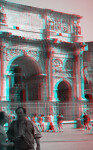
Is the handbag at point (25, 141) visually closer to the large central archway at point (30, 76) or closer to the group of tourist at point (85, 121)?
the group of tourist at point (85, 121)

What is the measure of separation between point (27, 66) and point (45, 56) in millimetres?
994

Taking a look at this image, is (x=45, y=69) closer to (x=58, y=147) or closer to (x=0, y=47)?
(x=0, y=47)

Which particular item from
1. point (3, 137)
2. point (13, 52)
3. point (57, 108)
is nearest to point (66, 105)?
point (57, 108)

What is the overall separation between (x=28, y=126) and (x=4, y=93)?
806cm

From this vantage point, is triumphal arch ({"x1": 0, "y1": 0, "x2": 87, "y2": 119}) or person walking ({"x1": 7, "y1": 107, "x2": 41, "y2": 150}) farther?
triumphal arch ({"x1": 0, "y1": 0, "x2": 87, "y2": 119})

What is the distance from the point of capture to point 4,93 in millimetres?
11430

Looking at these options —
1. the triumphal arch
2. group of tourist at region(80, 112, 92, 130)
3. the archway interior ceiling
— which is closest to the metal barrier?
the triumphal arch

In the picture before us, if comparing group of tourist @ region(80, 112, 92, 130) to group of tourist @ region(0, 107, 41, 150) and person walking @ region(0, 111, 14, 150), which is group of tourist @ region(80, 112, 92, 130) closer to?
group of tourist @ region(0, 107, 41, 150)

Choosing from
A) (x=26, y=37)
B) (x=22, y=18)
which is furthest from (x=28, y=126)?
(x=26, y=37)

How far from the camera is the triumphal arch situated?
1119 cm

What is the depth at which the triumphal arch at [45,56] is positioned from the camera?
440 inches

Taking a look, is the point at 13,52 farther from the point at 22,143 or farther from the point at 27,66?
the point at 22,143

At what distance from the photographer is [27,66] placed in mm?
13102

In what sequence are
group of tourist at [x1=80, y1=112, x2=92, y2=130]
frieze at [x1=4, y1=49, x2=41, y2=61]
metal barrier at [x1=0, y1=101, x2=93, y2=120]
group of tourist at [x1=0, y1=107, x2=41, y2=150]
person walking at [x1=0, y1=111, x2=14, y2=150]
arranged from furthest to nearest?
frieze at [x1=4, y1=49, x2=41, y2=61], metal barrier at [x1=0, y1=101, x2=93, y2=120], group of tourist at [x1=80, y1=112, x2=92, y2=130], group of tourist at [x1=0, y1=107, x2=41, y2=150], person walking at [x1=0, y1=111, x2=14, y2=150]
